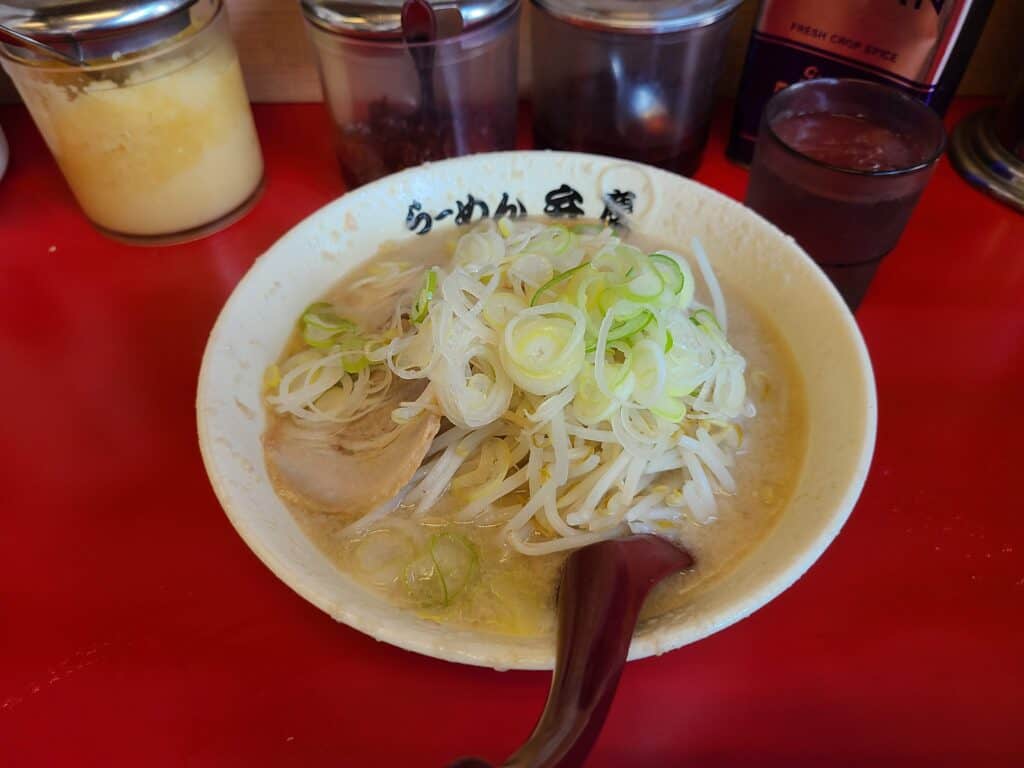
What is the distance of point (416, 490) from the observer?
0.92 metres

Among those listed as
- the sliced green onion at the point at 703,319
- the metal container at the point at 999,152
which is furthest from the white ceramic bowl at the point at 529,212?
the metal container at the point at 999,152

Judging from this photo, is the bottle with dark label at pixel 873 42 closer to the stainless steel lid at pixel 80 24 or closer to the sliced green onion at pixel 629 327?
the sliced green onion at pixel 629 327

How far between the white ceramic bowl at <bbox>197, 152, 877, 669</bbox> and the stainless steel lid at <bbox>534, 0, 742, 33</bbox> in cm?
23

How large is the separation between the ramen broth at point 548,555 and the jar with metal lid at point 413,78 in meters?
0.66

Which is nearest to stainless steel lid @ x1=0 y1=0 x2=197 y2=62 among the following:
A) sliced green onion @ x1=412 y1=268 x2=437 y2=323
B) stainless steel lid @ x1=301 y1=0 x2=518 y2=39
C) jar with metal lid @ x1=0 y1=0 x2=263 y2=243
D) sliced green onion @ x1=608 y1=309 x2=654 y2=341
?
jar with metal lid @ x1=0 y1=0 x2=263 y2=243

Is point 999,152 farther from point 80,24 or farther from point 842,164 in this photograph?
point 80,24

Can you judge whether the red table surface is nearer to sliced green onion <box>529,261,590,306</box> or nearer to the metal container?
the metal container

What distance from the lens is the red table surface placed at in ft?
2.67

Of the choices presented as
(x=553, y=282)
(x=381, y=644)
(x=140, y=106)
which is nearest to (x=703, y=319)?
(x=553, y=282)

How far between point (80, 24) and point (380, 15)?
0.44 metres

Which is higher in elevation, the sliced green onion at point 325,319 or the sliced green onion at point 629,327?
the sliced green onion at point 629,327

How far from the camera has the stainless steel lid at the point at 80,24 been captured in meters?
1.05

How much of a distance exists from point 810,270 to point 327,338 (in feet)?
2.34

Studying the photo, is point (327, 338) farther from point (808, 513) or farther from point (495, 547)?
point (808, 513)
